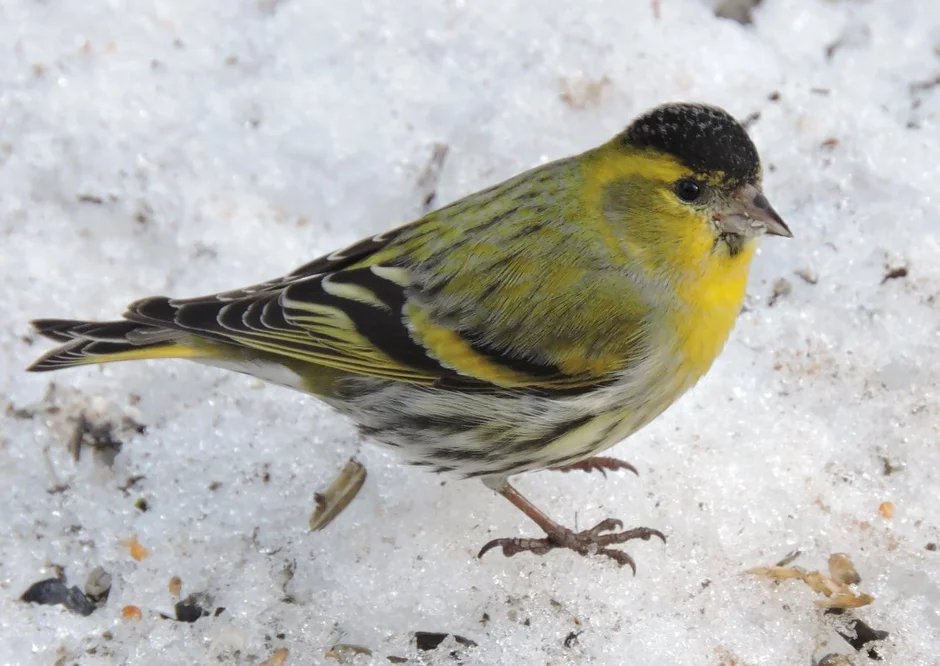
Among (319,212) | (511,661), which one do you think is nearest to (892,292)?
(511,661)

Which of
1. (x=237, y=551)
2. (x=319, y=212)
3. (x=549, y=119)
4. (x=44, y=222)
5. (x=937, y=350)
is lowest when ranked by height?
(x=237, y=551)

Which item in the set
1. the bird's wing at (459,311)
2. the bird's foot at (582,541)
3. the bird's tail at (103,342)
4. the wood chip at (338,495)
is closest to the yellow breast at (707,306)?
the bird's wing at (459,311)

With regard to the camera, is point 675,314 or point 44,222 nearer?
point 675,314

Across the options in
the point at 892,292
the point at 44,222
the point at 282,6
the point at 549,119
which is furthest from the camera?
the point at 282,6

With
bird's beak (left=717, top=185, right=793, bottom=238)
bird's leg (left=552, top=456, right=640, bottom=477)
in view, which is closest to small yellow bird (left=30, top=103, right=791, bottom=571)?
bird's beak (left=717, top=185, right=793, bottom=238)

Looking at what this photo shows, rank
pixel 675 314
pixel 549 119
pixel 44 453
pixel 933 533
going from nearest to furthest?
pixel 675 314 → pixel 933 533 → pixel 44 453 → pixel 549 119

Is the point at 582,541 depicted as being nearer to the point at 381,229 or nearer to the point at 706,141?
the point at 706,141

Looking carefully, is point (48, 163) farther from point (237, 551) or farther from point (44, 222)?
point (237, 551)

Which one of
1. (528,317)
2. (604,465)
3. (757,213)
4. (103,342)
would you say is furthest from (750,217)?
(103,342)
